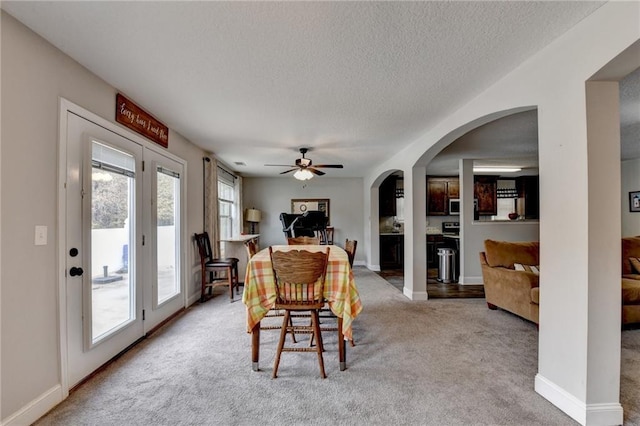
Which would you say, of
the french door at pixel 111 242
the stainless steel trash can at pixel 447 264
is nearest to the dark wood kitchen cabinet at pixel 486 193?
the stainless steel trash can at pixel 447 264

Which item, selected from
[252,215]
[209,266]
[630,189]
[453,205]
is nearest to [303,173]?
[209,266]

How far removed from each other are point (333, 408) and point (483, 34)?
254 cm

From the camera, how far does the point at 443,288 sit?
16.6 feet

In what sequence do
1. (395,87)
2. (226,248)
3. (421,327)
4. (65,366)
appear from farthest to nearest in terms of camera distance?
(226,248) < (421,327) < (395,87) < (65,366)

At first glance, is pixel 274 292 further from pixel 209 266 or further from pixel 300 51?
pixel 209 266

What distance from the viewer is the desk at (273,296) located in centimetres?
229

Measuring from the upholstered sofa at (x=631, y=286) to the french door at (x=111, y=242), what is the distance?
5.10m

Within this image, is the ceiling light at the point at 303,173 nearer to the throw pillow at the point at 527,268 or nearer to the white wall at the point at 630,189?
the throw pillow at the point at 527,268

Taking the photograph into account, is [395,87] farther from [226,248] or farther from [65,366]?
[226,248]

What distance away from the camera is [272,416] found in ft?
5.80

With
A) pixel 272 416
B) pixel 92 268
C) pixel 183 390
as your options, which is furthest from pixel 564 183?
pixel 92 268

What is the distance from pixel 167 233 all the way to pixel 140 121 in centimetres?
137

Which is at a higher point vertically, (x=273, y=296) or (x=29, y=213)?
(x=29, y=213)

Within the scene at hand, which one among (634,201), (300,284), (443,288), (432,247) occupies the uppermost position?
(634,201)
